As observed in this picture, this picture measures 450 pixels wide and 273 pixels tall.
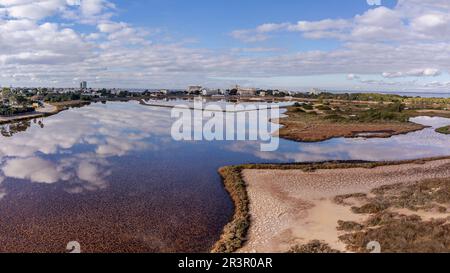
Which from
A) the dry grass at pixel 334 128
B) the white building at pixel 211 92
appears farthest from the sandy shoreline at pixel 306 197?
the white building at pixel 211 92

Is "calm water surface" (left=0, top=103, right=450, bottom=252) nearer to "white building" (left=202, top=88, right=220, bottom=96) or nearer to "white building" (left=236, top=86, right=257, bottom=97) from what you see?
"white building" (left=202, top=88, right=220, bottom=96)

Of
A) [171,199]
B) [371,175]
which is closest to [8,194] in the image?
[171,199]

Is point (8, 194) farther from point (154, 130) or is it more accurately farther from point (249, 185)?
point (154, 130)

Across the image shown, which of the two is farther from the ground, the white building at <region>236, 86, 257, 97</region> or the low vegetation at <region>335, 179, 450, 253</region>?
the white building at <region>236, 86, 257, 97</region>

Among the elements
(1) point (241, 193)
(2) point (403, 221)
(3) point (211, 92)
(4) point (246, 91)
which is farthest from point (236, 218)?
(4) point (246, 91)

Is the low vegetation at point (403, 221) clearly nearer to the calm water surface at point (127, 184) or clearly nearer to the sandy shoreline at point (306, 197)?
the sandy shoreline at point (306, 197)

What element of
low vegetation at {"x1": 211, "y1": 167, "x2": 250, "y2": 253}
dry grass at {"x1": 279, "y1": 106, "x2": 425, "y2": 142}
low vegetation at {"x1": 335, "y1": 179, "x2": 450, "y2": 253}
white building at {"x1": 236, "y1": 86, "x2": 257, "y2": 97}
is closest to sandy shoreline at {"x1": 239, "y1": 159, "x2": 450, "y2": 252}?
low vegetation at {"x1": 211, "y1": 167, "x2": 250, "y2": 253}
